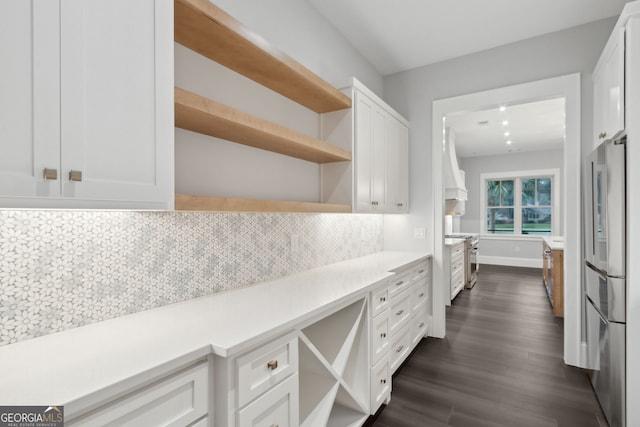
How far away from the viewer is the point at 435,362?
2.87 metres

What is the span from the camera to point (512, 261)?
811cm

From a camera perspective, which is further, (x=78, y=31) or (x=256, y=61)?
(x=256, y=61)

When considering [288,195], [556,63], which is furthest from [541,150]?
[288,195]

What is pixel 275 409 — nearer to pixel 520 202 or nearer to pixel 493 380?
pixel 493 380

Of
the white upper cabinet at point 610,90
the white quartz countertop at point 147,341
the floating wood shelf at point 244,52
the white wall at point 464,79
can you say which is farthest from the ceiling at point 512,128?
the white quartz countertop at point 147,341

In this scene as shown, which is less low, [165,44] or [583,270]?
[165,44]

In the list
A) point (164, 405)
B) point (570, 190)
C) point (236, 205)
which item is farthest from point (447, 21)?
point (164, 405)

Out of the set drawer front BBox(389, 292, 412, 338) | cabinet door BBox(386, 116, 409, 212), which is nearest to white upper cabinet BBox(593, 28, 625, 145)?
cabinet door BBox(386, 116, 409, 212)

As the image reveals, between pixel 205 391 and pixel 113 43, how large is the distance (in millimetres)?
1164

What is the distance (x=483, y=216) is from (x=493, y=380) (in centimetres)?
676

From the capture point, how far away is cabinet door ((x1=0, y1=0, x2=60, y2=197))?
0.81 metres

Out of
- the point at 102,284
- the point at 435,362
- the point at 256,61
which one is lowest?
the point at 435,362

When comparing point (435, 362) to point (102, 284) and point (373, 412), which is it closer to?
point (373, 412)

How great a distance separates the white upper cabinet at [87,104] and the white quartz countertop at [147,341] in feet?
1.50
